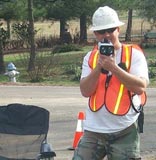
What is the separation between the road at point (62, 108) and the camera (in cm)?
746

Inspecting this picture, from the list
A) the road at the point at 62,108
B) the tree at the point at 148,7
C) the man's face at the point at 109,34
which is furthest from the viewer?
the tree at the point at 148,7

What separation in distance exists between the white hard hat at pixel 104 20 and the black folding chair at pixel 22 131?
1171mm

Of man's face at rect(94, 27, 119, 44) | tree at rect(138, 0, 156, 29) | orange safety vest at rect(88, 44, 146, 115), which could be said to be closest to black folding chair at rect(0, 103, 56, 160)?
orange safety vest at rect(88, 44, 146, 115)

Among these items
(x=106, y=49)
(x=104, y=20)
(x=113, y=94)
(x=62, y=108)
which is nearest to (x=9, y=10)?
(x=62, y=108)

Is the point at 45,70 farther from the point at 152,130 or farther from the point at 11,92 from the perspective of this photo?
the point at 152,130

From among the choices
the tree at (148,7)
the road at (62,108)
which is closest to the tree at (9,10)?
the tree at (148,7)

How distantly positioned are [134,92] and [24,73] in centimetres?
2005

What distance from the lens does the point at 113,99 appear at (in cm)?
347

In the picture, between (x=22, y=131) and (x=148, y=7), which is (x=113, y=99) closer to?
(x=22, y=131)

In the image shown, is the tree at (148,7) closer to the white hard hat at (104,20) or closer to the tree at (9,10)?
the tree at (9,10)

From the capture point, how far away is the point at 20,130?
174 inches

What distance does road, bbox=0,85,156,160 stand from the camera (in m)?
7.46

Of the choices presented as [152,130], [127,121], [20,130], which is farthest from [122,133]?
[152,130]

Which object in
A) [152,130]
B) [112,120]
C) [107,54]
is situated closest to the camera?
[107,54]
